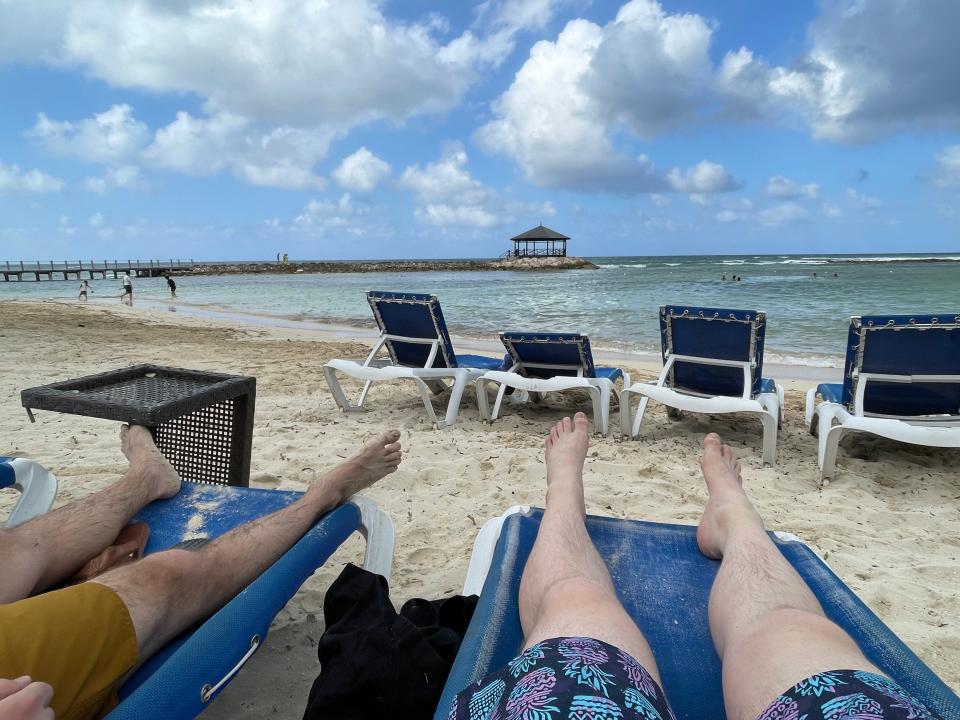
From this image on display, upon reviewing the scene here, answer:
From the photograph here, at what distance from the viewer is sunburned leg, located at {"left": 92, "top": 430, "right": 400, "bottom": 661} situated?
1.22 m

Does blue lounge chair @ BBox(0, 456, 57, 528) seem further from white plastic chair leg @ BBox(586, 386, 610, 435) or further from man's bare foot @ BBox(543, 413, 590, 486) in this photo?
white plastic chair leg @ BBox(586, 386, 610, 435)

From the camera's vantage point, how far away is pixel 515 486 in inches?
117

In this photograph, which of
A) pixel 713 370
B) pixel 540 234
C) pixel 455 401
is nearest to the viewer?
pixel 713 370

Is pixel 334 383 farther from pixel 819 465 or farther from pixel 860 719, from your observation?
pixel 860 719

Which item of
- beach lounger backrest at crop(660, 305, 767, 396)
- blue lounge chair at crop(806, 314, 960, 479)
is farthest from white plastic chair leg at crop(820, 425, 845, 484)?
beach lounger backrest at crop(660, 305, 767, 396)

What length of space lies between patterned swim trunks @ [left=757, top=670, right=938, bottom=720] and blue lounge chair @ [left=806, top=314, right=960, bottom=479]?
101 inches

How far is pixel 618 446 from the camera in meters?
3.68

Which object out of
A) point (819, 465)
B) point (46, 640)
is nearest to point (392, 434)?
point (46, 640)

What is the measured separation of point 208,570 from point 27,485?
955mm

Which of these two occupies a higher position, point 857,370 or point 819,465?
point 857,370

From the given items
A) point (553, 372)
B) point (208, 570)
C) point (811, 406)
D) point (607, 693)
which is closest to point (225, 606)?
point (208, 570)

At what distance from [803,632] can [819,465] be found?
2.49 metres

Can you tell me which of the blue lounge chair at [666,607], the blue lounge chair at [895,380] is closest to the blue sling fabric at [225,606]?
the blue lounge chair at [666,607]

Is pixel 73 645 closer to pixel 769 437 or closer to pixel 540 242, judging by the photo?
pixel 769 437
